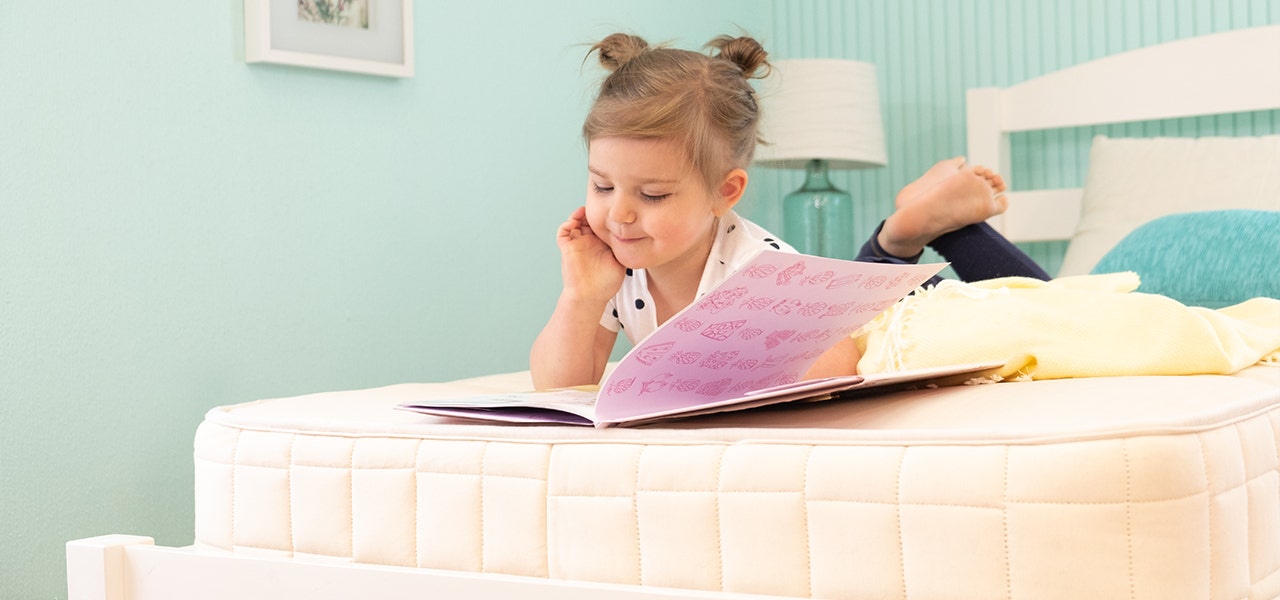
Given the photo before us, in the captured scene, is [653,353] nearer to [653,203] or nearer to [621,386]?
[621,386]

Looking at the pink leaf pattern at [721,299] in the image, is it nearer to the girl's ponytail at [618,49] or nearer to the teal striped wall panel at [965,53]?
the girl's ponytail at [618,49]

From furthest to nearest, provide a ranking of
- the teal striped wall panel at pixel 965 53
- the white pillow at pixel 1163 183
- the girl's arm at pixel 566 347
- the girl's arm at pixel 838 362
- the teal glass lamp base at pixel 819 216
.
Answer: the teal glass lamp base at pixel 819 216 → the teal striped wall panel at pixel 965 53 → the white pillow at pixel 1163 183 → the girl's arm at pixel 566 347 → the girl's arm at pixel 838 362

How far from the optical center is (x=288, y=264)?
1932mm

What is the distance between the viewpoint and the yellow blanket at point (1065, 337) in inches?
44.3

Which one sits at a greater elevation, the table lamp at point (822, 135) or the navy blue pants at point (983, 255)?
the table lamp at point (822, 135)

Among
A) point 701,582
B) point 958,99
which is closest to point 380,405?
point 701,582

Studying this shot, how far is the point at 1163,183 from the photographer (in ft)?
7.49

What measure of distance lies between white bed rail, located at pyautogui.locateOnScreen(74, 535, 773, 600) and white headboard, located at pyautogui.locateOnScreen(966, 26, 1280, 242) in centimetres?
190

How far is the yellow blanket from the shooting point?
3.69 ft

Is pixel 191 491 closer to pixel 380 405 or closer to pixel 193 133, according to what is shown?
pixel 193 133

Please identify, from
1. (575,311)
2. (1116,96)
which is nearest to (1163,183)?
(1116,96)

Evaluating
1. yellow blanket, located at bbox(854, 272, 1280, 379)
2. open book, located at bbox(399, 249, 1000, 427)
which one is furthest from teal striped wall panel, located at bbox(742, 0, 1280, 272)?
open book, located at bbox(399, 249, 1000, 427)

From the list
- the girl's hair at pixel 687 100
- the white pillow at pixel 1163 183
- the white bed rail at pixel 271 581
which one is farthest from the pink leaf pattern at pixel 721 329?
the white pillow at pixel 1163 183

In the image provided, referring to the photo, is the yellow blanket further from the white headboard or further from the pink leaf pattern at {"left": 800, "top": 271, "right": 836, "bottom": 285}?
the white headboard
